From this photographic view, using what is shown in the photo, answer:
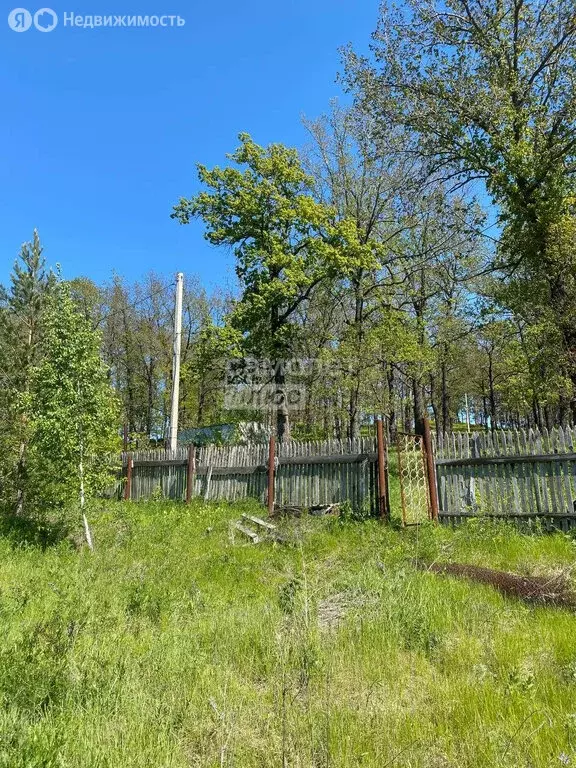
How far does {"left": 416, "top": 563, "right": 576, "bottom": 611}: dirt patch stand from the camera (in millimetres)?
5316

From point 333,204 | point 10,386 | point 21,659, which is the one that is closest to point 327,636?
point 21,659

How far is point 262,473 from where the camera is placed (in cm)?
1376

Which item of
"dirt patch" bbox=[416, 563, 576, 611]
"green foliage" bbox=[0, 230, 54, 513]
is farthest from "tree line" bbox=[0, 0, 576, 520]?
"dirt patch" bbox=[416, 563, 576, 611]

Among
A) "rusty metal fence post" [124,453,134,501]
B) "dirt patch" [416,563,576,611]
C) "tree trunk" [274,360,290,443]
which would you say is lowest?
"dirt patch" [416,563,576,611]

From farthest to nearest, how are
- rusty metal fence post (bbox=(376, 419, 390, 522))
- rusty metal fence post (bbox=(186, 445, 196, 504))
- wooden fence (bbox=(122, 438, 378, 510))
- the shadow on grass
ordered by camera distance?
rusty metal fence post (bbox=(186, 445, 196, 504)), wooden fence (bbox=(122, 438, 378, 510)), rusty metal fence post (bbox=(376, 419, 390, 522)), the shadow on grass

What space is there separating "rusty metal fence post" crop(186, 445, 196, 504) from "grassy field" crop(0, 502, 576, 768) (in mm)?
7822

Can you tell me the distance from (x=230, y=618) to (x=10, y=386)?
1113cm

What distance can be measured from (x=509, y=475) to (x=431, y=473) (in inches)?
56.4

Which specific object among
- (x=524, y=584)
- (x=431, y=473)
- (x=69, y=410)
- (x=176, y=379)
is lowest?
(x=524, y=584)

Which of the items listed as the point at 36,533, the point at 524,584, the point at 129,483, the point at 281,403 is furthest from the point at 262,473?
the point at 524,584

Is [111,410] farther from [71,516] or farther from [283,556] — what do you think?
[283,556]

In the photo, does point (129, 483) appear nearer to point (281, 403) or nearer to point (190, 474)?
point (190, 474)

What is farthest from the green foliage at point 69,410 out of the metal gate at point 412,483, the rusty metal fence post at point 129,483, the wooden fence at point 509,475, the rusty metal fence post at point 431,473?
the rusty metal fence post at point 129,483

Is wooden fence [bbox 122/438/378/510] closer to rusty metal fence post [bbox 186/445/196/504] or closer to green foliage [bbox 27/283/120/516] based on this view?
rusty metal fence post [bbox 186/445/196/504]
